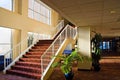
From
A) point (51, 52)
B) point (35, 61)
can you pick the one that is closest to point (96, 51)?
point (51, 52)

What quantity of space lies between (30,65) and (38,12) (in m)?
5.66

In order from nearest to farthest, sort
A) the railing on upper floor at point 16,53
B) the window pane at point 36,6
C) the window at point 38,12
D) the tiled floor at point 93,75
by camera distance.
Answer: the tiled floor at point 93,75 < the railing on upper floor at point 16,53 < the window at point 38,12 < the window pane at point 36,6

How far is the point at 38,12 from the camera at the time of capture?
1198 centimetres

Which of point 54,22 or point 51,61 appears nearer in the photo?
point 51,61

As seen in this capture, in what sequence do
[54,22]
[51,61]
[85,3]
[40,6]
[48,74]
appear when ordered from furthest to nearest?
[54,22] < [40,6] < [51,61] < [48,74] < [85,3]

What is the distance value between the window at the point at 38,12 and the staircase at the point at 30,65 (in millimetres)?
2753

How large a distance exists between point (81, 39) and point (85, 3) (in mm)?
4316

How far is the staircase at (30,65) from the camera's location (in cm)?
671

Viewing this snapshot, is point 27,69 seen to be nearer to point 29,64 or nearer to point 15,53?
point 29,64

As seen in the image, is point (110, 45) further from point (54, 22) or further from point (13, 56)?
point (13, 56)

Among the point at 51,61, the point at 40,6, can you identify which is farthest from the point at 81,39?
the point at 40,6

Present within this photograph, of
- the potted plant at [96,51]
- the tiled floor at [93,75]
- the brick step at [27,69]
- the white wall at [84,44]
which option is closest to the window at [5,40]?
the brick step at [27,69]

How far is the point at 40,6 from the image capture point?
1241 cm

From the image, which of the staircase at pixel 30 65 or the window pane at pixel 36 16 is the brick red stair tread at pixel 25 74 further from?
the window pane at pixel 36 16
